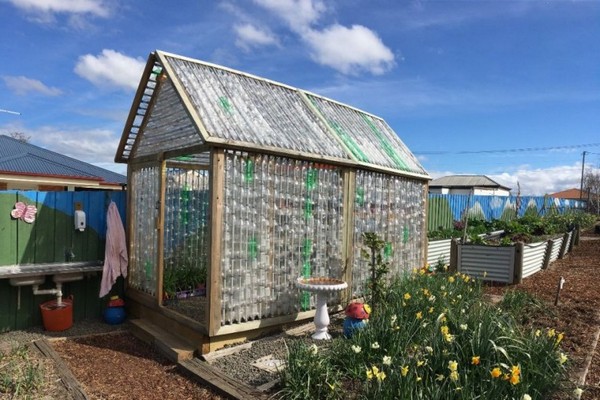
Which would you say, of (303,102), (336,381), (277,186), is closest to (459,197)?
(303,102)

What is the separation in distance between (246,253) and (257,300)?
582 millimetres

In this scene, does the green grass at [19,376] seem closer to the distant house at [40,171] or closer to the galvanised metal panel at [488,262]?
the galvanised metal panel at [488,262]

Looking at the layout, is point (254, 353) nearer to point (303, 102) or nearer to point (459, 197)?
point (303, 102)

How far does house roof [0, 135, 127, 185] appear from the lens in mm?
14584

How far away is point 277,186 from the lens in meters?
5.42

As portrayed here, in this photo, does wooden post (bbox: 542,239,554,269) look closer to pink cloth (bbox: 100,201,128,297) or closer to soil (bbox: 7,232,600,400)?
soil (bbox: 7,232,600,400)

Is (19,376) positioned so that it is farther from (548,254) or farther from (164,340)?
(548,254)

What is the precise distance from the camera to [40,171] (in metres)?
14.8

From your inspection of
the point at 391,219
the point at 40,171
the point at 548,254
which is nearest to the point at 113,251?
the point at 391,219

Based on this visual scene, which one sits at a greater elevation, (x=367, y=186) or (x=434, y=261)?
(x=367, y=186)

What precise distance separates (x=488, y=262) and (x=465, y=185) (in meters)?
48.2

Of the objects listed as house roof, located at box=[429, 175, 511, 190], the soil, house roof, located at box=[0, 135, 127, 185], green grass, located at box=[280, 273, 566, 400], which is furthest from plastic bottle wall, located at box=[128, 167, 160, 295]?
house roof, located at box=[429, 175, 511, 190]

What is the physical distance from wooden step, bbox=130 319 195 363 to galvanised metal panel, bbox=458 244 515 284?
602cm

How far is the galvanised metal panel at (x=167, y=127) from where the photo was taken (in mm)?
5477
